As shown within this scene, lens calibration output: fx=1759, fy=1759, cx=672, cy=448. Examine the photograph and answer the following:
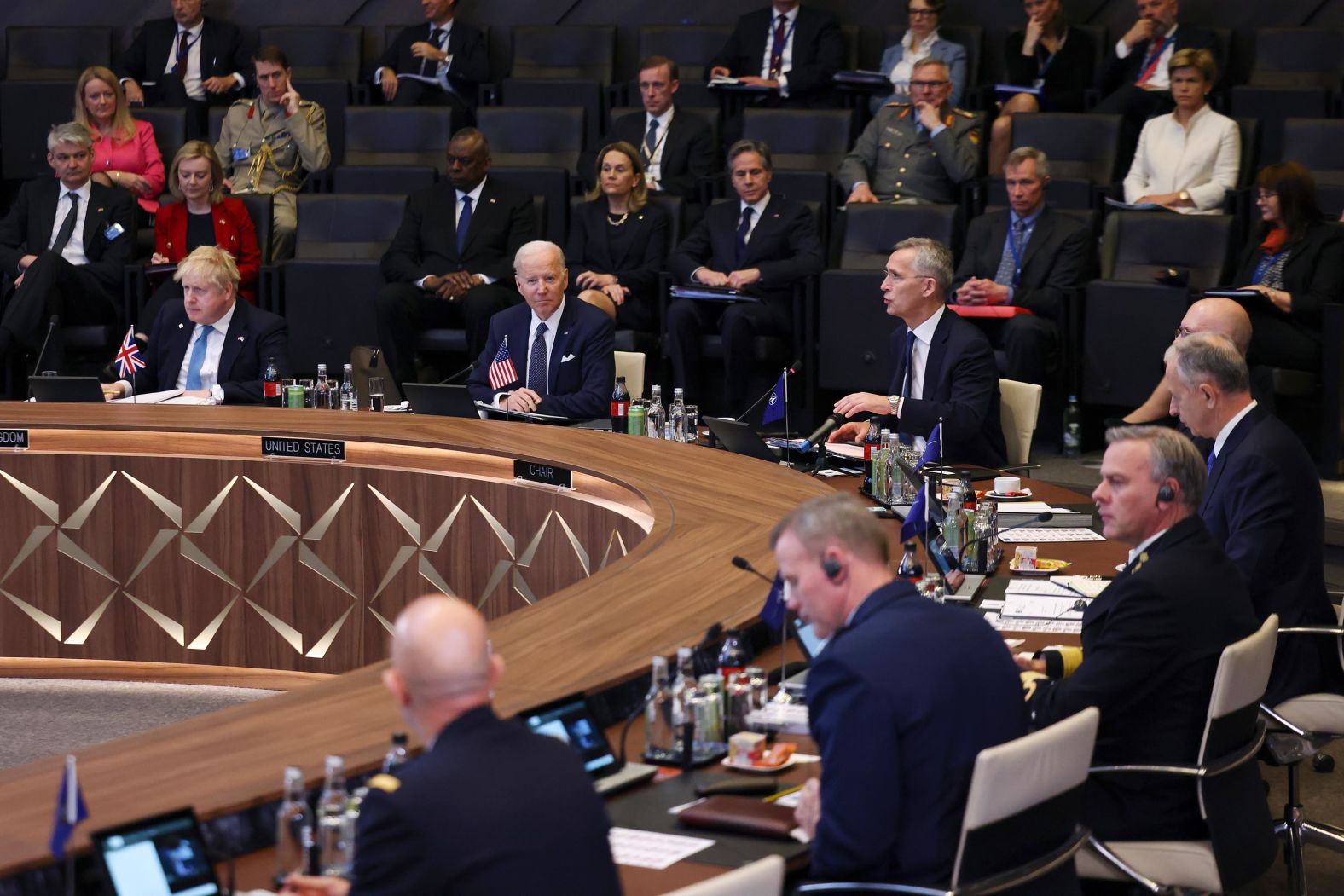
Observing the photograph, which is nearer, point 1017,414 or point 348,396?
point 1017,414

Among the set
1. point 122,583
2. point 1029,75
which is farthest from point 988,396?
point 1029,75

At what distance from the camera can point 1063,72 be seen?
28.1ft

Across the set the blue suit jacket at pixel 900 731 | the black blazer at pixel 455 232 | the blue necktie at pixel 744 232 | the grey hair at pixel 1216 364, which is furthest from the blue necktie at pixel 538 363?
the blue suit jacket at pixel 900 731

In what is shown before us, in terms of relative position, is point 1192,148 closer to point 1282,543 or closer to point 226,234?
point 1282,543

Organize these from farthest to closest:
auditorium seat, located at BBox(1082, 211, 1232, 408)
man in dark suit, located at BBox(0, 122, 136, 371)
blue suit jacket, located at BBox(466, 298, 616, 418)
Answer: man in dark suit, located at BBox(0, 122, 136, 371) < auditorium seat, located at BBox(1082, 211, 1232, 408) < blue suit jacket, located at BBox(466, 298, 616, 418)

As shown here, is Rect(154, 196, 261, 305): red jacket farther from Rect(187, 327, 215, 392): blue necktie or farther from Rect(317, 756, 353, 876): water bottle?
Rect(317, 756, 353, 876): water bottle

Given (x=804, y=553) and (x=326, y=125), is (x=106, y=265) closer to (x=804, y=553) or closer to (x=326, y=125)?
(x=326, y=125)

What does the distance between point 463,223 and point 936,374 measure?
3.40 m

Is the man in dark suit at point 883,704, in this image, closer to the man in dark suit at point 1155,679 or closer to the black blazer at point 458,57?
the man in dark suit at point 1155,679

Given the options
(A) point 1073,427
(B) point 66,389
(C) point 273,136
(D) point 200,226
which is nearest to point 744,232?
(A) point 1073,427

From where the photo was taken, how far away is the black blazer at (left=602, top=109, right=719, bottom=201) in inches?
332

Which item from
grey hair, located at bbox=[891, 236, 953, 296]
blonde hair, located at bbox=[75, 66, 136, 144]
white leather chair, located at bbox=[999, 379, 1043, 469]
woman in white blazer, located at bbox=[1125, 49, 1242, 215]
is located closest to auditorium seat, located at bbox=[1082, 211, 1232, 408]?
woman in white blazer, located at bbox=[1125, 49, 1242, 215]

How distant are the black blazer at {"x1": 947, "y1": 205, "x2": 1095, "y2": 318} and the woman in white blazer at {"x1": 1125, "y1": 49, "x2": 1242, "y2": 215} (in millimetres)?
499

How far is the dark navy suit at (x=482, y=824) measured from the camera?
190 centimetres
